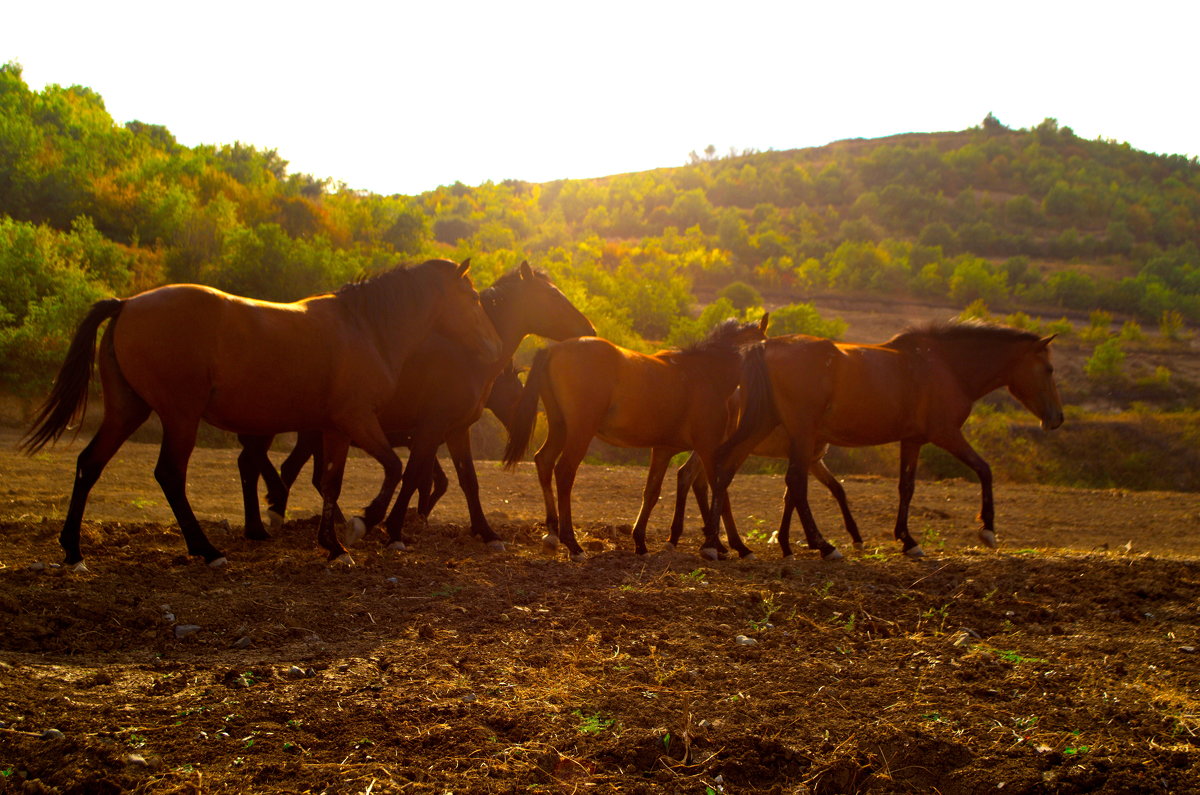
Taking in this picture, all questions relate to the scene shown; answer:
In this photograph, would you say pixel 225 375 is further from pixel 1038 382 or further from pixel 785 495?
pixel 1038 382

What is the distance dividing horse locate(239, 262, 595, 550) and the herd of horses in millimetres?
23

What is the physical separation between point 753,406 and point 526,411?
7.73ft

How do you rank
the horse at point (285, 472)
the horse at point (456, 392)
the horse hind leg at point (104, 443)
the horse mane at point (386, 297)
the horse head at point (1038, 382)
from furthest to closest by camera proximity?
the horse head at point (1038, 382) → the horse at point (456, 392) → the horse at point (285, 472) → the horse mane at point (386, 297) → the horse hind leg at point (104, 443)

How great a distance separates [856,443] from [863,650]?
5.21 m

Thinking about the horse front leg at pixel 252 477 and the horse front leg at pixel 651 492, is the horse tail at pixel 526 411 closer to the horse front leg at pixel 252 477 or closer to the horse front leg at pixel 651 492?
the horse front leg at pixel 651 492

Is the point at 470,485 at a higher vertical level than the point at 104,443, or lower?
lower

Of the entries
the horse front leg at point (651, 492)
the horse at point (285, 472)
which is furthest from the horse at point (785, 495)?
the horse at point (285, 472)

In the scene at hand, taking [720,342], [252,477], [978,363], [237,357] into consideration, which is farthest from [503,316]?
[978,363]

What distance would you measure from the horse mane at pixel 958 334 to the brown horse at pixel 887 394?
0.5 inches

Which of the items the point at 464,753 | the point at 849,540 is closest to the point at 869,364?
the point at 849,540

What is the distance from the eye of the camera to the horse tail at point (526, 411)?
9250mm

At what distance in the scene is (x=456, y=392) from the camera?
31.3 ft

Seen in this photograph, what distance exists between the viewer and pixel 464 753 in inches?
148

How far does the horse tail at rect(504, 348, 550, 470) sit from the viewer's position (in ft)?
30.3
